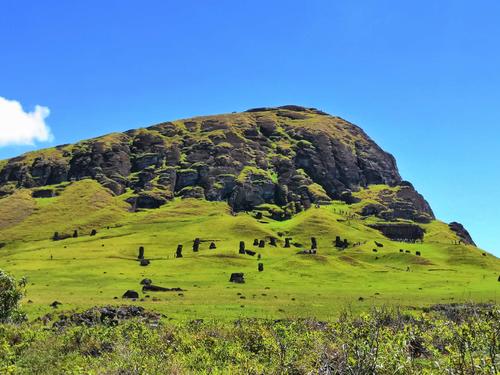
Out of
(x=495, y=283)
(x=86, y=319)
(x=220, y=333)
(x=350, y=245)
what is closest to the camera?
(x=220, y=333)

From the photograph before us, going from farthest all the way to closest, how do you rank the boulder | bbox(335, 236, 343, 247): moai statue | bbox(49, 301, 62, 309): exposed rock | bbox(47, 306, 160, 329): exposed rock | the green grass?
bbox(335, 236, 343, 247): moai statue < the boulder < the green grass < bbox(49, 301, 62, 309): exposed rock < bbox(47, 306, 160, 329): exposed rock

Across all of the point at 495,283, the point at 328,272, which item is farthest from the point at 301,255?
the point at 495,283

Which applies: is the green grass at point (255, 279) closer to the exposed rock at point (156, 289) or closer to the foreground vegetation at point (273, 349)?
the exposed rock at point (156, 289)

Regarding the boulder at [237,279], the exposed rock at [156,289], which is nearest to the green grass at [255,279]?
the boulder at [237,279]

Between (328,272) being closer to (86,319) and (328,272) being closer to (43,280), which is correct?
(43,280)

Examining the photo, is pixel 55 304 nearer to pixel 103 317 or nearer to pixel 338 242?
pixel 103 317

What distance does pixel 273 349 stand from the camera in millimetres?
24734

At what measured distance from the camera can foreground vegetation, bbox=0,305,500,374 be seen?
1474 cm

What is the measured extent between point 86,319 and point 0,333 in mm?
11774

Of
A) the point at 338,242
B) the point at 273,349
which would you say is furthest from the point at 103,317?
the point at 338,242

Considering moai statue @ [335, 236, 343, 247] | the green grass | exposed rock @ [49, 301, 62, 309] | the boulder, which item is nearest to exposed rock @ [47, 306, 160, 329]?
the green grass

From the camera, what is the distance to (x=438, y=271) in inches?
5054

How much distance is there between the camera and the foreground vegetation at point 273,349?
48.4 feet

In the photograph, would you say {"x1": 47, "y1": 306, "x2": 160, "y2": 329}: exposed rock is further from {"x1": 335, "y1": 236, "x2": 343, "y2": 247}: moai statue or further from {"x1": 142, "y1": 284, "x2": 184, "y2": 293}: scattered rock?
{"x1": 335, "y1": 236, "x2": 343, "y2": 247}: moai statue
